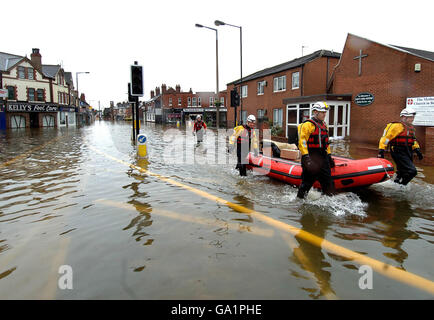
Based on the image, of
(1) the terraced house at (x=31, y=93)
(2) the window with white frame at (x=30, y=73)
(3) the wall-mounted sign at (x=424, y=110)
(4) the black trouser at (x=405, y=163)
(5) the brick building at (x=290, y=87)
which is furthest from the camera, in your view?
(2) the window with white frame at (x=30, y=73)

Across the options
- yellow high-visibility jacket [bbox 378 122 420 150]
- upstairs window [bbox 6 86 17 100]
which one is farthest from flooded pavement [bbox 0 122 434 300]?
upstairs window [bbox 6 86 17 100]

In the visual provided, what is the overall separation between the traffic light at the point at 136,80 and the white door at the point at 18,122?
34.4 m

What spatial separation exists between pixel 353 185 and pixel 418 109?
951 centimetres

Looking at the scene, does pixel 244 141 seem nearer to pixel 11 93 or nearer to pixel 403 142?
pixel 403 142

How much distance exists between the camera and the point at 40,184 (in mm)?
7344

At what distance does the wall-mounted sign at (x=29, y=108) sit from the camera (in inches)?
1426

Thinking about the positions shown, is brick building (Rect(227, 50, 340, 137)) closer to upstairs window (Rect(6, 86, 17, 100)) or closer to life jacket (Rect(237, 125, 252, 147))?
life jacket (Rect(237, 125, 252, 147))

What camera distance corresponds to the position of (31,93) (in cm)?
3972

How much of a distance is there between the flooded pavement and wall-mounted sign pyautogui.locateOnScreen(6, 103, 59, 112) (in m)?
35.6

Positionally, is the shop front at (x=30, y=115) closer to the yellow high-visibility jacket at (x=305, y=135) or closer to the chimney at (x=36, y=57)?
the chimney at (x=36, y=57)

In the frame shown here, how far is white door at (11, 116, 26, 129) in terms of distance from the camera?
37281 millimetres

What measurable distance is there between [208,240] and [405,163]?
16.4 ft

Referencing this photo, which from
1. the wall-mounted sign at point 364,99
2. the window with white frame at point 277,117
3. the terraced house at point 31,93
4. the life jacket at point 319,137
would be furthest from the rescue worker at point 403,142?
the terraced house at point 31,93

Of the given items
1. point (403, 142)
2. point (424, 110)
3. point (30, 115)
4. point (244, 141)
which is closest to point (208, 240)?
point (244, 141)
